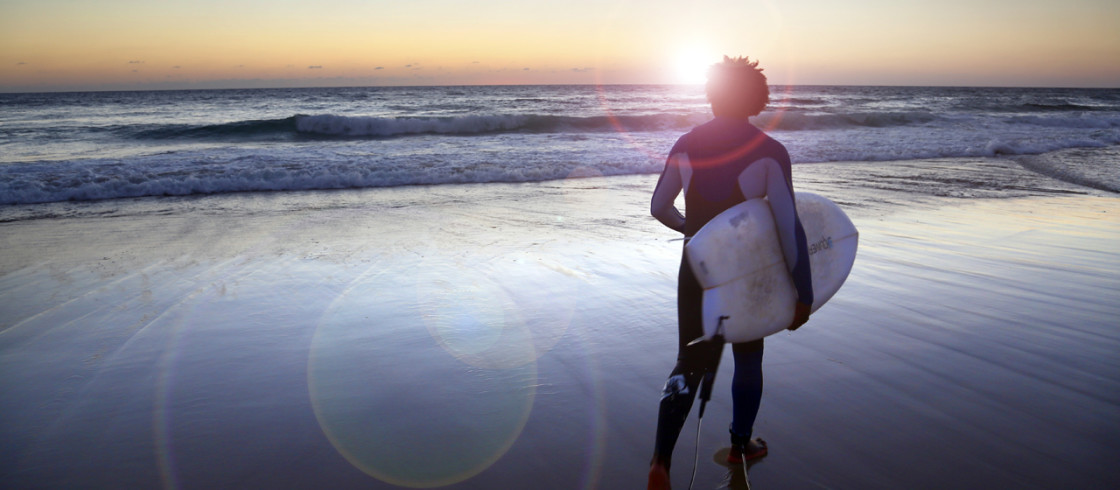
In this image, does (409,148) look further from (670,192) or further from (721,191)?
(721,191)

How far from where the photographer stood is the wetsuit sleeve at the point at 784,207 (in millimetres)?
2150

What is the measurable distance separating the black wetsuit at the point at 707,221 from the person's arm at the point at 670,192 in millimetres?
26

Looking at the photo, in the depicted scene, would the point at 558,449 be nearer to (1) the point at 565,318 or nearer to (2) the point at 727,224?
(2) the point at 727,224

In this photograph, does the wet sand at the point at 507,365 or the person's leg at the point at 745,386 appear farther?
the wet sand at the point at 507,365

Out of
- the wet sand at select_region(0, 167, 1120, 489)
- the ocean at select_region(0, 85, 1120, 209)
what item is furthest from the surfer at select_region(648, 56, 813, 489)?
the ocean at select_region(0, 85, 1120, 209)

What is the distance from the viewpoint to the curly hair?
87.4 inches

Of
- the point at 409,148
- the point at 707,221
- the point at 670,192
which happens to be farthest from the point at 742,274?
the point at 409,148

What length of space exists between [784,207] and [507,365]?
1.91 m

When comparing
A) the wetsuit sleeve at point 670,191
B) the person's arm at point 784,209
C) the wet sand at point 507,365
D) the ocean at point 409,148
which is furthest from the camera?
the ocean at point 409,148

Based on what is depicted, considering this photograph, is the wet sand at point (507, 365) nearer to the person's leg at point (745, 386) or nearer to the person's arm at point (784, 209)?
the person's leg at point (745, 386)

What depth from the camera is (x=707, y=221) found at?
7.61ft

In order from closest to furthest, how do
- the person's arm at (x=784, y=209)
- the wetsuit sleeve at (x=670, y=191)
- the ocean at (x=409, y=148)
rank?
1. the person's arm at (x=784, y=209)
2. the wetsuit sleeve at (x=670, y=191)
3. the ocean at (x=409, y=148)

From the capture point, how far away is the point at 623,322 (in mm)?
4176

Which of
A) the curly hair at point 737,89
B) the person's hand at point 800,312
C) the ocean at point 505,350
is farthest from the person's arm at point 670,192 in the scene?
the ocean at point 505,350
